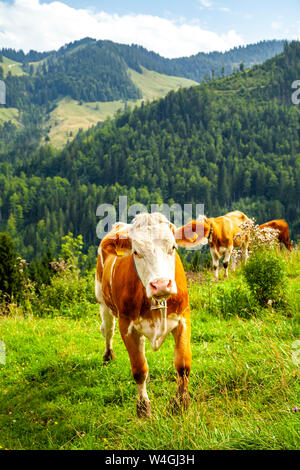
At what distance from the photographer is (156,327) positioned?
3975mm

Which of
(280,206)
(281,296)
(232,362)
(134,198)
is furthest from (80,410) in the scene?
(134,198)

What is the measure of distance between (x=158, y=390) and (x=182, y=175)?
173 meters

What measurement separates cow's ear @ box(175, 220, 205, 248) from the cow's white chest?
2.65 ft

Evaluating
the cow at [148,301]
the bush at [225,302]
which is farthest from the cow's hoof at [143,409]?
the bush at [225,302]

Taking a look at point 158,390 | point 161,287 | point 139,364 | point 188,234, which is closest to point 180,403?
point 139,364

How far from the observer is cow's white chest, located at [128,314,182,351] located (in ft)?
12.9

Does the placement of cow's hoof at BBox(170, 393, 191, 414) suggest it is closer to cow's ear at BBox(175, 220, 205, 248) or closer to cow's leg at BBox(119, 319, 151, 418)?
cow's leg at BBox(119, 319, 151, 418)

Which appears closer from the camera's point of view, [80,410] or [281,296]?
[80,410]

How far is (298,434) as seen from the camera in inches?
118

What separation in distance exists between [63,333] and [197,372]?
352 centimetres

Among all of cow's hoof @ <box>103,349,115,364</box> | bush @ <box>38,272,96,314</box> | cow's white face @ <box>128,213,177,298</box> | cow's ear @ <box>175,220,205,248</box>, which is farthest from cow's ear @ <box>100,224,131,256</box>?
bush @ <box>38,272,96,314</box>

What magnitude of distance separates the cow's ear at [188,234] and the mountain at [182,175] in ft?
412

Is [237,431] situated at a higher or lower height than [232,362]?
higher
